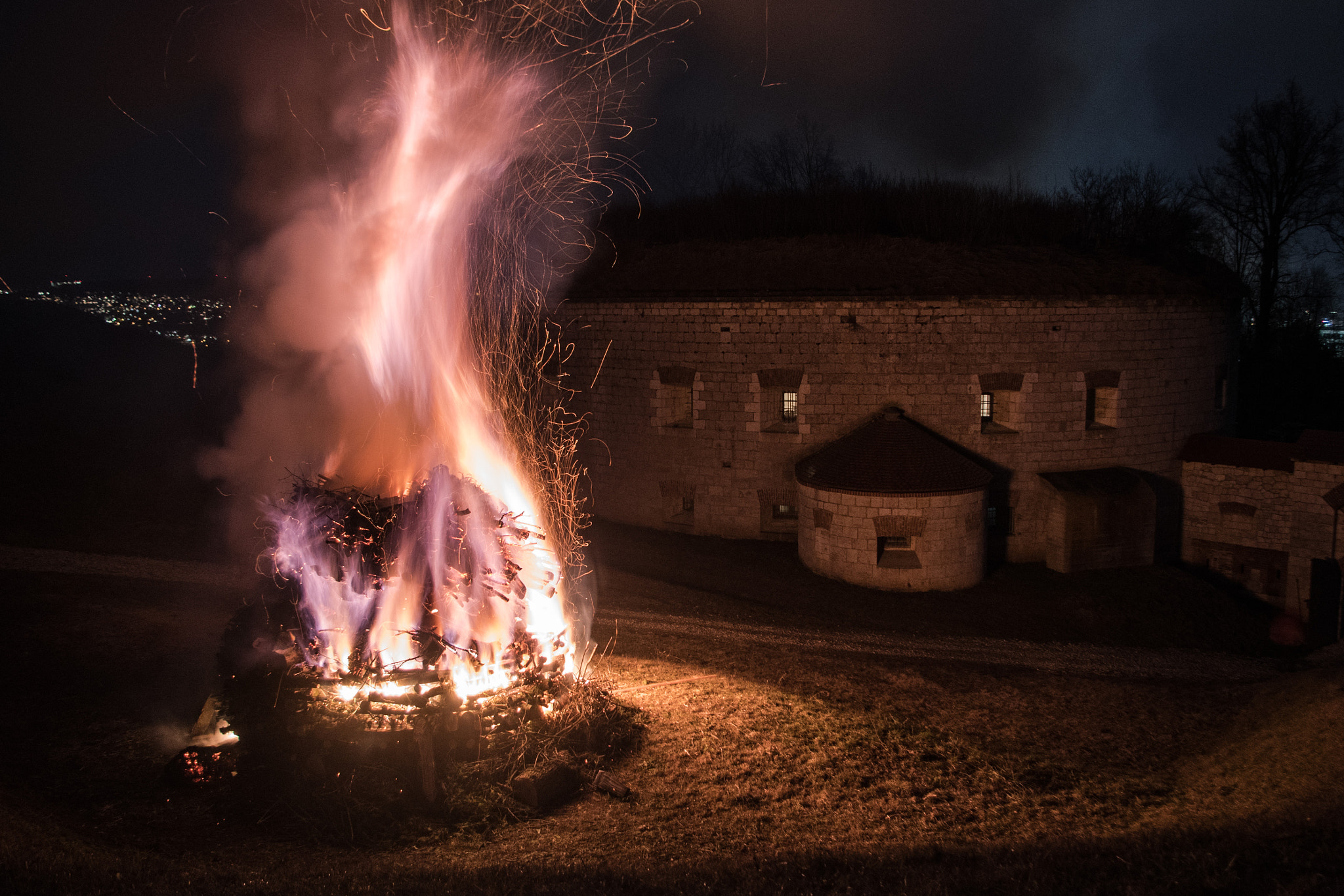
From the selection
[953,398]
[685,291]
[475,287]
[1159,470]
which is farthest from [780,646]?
[1159,470]

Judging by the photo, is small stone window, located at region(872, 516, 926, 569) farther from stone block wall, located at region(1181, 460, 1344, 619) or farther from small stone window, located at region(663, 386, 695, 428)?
stone block wall, located at region(1181, 460, 1344, 619)

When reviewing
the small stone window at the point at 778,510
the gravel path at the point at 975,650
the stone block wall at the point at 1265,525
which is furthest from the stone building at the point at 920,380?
the gravel path at the point at 975,650

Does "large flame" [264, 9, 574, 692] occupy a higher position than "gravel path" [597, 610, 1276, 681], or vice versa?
"large flame" [264, 9, 574, 692]

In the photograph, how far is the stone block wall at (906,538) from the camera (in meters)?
17.3

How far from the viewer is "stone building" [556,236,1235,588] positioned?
19.2 m

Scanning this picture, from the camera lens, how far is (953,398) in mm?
19359

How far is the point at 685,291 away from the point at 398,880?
53.0ft

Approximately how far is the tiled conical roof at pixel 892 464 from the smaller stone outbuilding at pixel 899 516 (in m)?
0.02

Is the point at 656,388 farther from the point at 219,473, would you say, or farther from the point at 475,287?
the point at 219,473

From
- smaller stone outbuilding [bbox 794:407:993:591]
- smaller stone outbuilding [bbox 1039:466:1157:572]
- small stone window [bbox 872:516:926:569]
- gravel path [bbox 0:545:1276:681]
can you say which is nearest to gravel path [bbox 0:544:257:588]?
gravel path [bbox 0:545:1276:681]

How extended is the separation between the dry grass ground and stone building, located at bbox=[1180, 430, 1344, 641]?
939 centimetres

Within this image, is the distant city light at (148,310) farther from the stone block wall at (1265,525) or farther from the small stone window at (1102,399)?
the stone block wall at (1265,525)

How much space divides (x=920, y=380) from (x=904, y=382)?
0.37 meters

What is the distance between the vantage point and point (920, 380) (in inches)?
761
